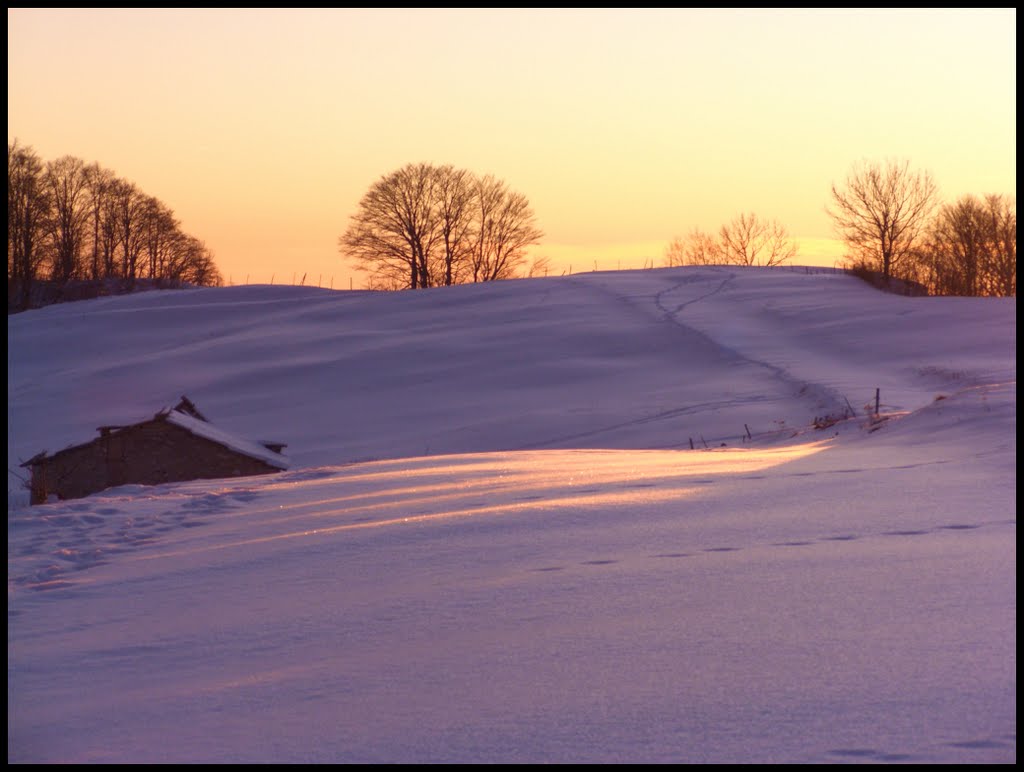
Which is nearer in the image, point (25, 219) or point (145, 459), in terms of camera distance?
point (145, 459)

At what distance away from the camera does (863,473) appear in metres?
7.34

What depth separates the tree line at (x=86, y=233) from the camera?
57.7 m

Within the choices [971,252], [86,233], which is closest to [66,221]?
[86,233]

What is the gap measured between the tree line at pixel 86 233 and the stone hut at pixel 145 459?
137 feet

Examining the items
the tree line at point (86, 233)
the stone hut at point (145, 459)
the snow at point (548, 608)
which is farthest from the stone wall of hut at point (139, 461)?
the tree line at point (86, 233)

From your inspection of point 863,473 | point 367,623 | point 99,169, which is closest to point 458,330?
point 863,473

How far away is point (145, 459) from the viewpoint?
14.5m

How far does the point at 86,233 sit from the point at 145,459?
58.4 meters

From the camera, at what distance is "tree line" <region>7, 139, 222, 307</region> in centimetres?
5769

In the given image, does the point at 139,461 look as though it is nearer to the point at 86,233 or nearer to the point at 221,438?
the point at 221,438

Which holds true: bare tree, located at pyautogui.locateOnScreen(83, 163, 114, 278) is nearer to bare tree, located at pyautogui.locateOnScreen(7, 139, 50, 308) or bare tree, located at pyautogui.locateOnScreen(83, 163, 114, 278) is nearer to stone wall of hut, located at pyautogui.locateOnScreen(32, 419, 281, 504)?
bare tree, located at pyautogui.locateOnScreen(7, 139, 50, 308)

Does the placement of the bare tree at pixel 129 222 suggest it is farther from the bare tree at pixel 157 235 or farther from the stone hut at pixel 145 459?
the stone hut at pixel 145 459

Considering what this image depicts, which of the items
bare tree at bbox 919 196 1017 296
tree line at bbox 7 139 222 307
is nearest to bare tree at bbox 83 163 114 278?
tree line at bbox 7 139 222 307

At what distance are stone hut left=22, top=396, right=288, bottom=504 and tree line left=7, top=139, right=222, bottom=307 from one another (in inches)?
1639
